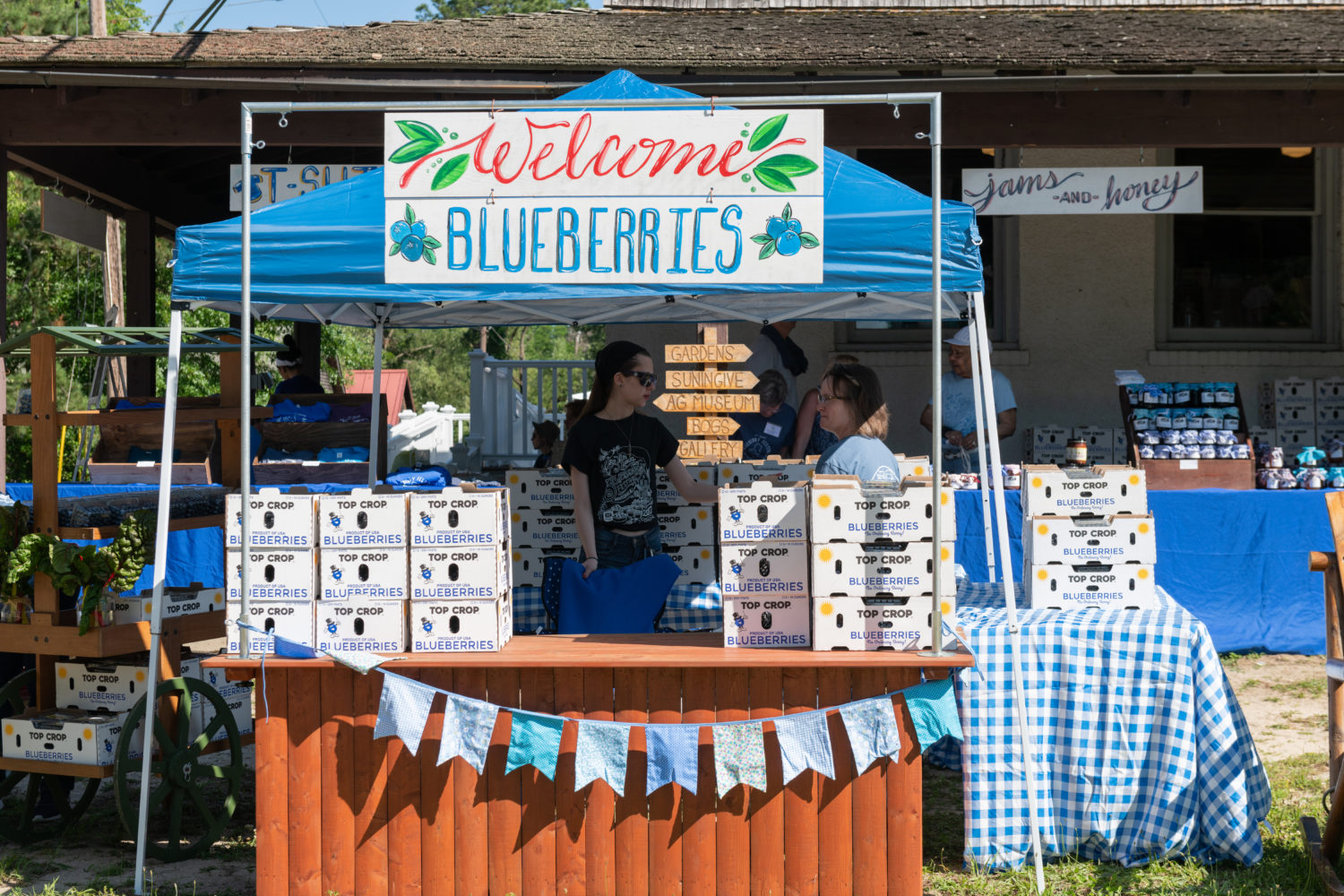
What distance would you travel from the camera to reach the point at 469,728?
4.13 meters

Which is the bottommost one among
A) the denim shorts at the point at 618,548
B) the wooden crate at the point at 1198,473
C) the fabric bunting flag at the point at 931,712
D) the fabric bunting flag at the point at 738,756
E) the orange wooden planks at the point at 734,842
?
the orange wooden planks at the point at 734,842

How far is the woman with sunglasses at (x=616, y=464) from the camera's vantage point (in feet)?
17.8

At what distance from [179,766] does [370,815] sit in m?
1.02

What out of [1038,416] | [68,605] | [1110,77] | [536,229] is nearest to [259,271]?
[536,229]

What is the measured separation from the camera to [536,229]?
14.0ft

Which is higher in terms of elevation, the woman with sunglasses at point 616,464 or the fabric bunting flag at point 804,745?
the woman with sunglasses at point 616,464

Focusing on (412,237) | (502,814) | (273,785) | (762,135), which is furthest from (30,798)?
(762,135)

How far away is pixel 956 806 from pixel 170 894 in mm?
3277

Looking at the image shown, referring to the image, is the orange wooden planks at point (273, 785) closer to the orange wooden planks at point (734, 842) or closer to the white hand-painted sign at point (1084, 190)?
the orange wooden planks at point (734, 842)

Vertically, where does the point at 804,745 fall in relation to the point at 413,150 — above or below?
below

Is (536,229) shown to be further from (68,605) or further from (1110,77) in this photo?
(1110,77)

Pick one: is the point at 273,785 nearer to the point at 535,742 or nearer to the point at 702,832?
the point at 535,742

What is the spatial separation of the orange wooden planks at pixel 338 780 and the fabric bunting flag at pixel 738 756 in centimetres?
127

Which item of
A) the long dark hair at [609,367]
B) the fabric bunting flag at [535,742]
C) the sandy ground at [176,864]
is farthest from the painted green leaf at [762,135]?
the sandy ground at [176,864]
